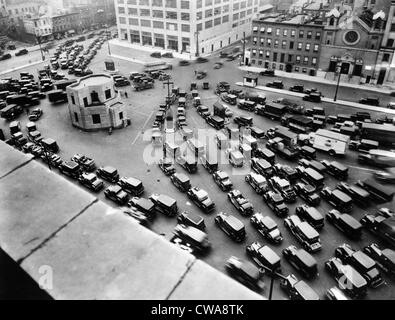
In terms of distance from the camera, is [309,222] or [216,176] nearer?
[309,222]

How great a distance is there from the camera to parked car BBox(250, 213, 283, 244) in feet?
99.0

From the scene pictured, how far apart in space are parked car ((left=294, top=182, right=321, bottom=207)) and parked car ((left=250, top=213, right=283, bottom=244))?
21.1ft

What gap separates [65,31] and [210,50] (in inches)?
2731

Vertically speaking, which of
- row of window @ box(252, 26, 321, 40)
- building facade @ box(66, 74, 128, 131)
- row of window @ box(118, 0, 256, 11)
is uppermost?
row of window @ box(118, 0, 256, 11)

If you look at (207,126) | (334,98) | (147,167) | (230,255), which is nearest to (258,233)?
(230,255)

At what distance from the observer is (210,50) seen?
102562 millimetres

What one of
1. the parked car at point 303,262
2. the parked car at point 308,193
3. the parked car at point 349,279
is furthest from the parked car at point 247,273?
the parked car at point 308,193

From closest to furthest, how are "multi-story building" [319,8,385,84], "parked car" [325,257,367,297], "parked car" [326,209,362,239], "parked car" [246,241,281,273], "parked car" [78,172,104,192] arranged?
"parked car" [325,257,367,297] < "parked car" [246,241,281,273] < "parked car" [326,209,362,239] < "parked car" [78,172,104,192] < "multi-story building" [319,8,385,84]

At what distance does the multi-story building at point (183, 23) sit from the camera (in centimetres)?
9500

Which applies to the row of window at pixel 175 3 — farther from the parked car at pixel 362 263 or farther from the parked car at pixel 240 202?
the parked car at pixel 362 263

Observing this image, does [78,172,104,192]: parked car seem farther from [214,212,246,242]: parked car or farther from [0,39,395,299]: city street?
[214,212,246,242]: parked car

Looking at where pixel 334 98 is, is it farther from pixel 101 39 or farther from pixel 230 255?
pixel 101 39

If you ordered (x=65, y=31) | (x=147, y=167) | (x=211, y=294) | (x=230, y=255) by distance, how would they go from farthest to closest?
(x=65, y=31)
(x=147, y=167)
(x=230, y=255)
(x=211, y=294)

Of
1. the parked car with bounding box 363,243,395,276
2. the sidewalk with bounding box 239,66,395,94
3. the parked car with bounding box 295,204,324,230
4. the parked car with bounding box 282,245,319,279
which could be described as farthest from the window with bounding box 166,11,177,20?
the parked car with bounding box 363,243,395,276
